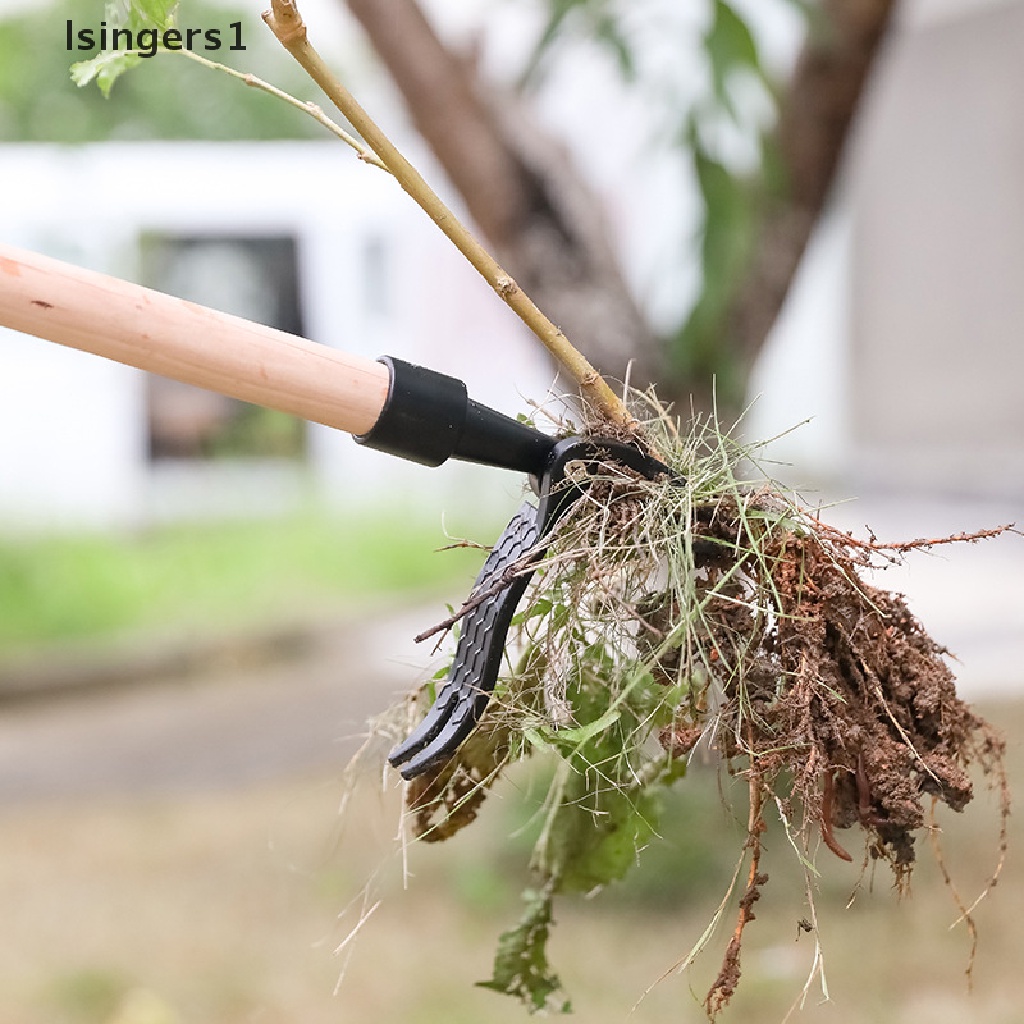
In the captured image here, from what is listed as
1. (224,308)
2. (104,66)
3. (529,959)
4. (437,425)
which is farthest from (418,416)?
(224,308)

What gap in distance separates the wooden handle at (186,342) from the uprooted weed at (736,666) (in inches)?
4.3

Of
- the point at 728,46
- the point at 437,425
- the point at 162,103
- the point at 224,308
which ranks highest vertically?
the point at 162,103

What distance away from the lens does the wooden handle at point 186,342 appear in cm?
41

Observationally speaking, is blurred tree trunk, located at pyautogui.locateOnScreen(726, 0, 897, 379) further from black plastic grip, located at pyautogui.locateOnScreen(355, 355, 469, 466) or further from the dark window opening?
the dark window opening

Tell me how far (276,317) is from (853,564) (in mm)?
5020

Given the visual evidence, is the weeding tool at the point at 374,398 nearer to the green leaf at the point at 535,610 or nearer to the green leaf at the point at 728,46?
the green leaf at the point at 535,610

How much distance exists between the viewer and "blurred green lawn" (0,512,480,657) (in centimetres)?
348

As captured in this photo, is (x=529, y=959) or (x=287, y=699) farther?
(x=287, y=699)

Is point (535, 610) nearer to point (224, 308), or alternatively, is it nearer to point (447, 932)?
point (447, 932)

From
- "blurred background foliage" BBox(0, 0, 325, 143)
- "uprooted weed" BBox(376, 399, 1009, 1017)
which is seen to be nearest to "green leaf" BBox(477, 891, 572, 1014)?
"uprooted weed" BBox(376, 399, 1009, 1017)

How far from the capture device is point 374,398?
460mm

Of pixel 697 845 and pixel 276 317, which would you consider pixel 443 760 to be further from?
pixel 276 317

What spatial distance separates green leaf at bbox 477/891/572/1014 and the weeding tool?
0.18 m

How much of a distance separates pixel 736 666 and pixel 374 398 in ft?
0.63
